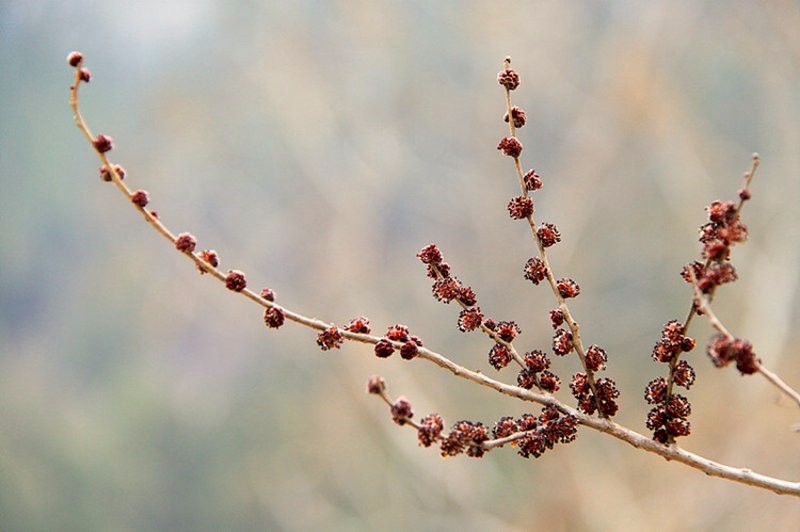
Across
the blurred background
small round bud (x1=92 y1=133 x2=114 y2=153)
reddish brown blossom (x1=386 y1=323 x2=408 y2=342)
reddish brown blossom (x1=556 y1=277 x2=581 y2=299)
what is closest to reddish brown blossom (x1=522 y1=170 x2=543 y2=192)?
reddish brown blossom (x1=556 y1=277 x2=581 y2=299)

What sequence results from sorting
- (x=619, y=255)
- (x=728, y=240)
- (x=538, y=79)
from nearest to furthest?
(x=728, y=240)
(x=619, y=255)
(x=538, y=79)

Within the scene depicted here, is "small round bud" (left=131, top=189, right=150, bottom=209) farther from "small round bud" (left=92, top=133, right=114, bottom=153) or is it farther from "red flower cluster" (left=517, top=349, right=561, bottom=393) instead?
"red flower cluster" (left=517, top=349, right=561, bottom=393)

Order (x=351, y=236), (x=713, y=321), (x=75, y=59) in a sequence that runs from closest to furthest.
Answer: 1. (x=713, y=321)
2. (x=75, y=59)
3. (x=351, y=236)

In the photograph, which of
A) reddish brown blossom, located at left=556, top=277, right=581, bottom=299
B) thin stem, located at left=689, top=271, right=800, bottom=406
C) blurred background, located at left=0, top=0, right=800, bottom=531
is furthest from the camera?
blurred background, located at left=0, top=0, right=800, bottom=531

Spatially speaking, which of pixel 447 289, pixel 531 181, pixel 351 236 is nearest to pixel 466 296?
pixel 447 289

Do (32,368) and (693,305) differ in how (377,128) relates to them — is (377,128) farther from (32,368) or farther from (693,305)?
(693,305)

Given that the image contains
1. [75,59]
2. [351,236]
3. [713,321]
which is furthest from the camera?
[351,236]

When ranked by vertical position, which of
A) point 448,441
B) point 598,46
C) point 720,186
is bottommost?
point 448,441

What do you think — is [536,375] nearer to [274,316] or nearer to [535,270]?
[535,270]

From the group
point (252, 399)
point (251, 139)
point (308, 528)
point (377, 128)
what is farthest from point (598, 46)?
point (308, 528)
